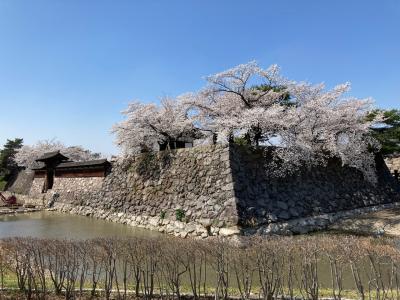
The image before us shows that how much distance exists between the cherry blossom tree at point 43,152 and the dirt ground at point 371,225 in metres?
23.6

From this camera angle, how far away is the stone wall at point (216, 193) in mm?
11445

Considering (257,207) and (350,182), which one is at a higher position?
(350,182)

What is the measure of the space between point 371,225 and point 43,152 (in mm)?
27292

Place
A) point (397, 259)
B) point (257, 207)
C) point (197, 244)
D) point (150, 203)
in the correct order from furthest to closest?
point (150, 203)
point (257, 207)
point (197, 244)
point (397, 259)

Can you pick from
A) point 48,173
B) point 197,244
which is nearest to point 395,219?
point 197,244

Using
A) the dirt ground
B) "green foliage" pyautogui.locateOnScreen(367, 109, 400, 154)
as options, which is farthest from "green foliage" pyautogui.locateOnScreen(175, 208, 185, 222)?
"green foliage" pyautogui.locateOnScreen(367, 109, 400, 154)

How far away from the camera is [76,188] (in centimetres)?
1959

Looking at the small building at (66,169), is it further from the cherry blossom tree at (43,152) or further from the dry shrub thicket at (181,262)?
the dry shrub thicket at (181,262)

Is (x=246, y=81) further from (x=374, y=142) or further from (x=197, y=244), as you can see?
(x=197, y=244)

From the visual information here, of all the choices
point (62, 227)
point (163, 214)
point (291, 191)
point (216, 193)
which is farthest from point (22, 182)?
point (291, 191)

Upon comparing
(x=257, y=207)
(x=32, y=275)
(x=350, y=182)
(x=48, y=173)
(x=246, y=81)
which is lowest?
(x=32, y=275)

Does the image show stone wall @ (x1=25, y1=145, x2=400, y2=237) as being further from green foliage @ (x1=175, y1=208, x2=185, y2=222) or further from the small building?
the small building

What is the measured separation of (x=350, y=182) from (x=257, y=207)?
6495mm

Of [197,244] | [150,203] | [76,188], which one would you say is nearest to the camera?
[197,244]
